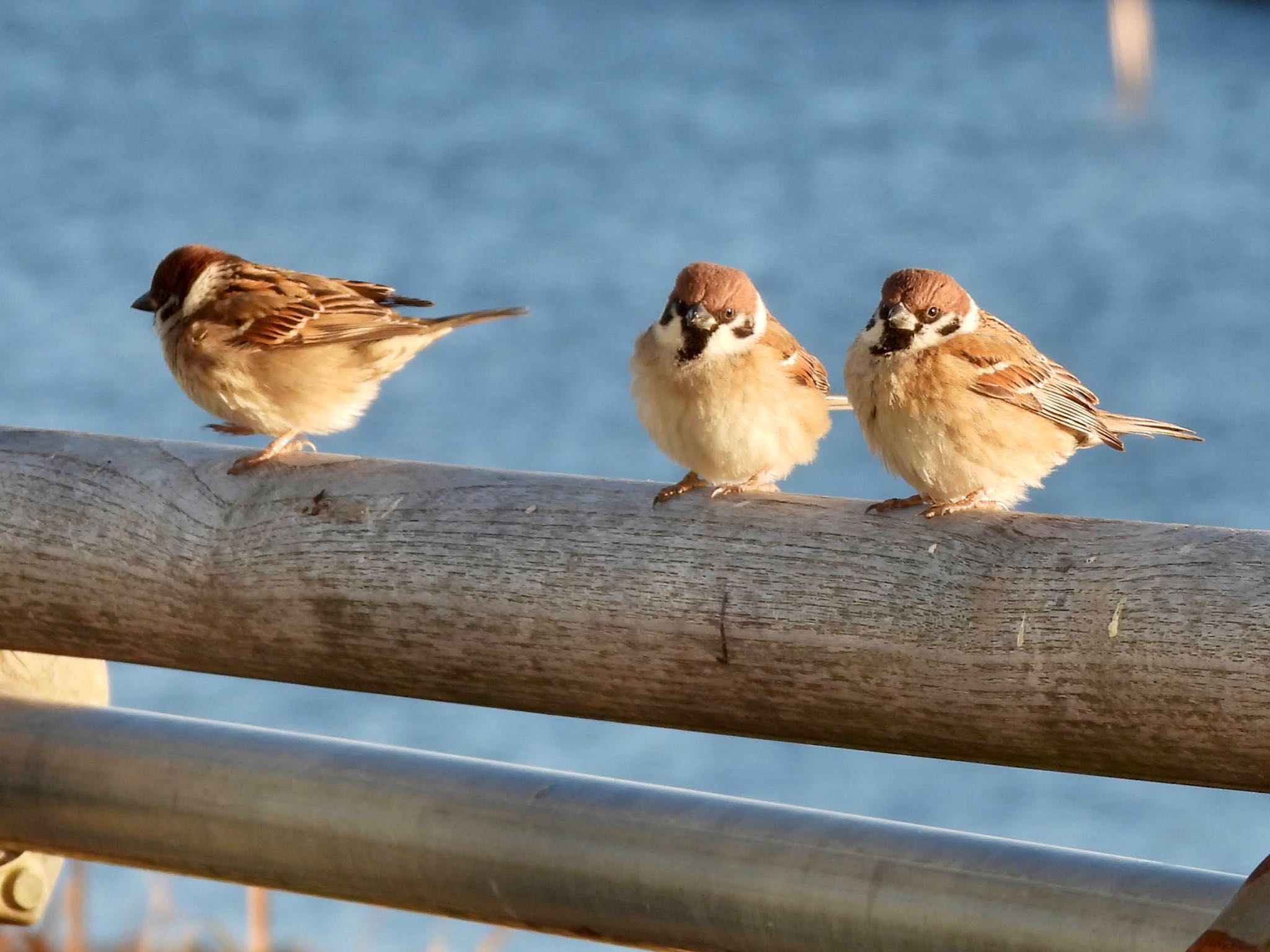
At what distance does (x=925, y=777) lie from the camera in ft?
23.2

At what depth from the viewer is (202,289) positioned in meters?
3.38

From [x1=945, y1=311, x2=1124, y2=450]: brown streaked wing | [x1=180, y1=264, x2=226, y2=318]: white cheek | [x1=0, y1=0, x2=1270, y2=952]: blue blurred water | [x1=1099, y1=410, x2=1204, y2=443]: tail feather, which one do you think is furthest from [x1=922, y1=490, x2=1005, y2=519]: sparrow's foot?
[x1=0, y1=0, x2=1270, y2=952]: blue blurred water

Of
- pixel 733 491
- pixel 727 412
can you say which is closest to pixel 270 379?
pixel 727 412

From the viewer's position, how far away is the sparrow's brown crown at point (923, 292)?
271 cm

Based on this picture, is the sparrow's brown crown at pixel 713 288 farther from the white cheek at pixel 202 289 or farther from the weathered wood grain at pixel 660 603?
the white cheek at pixel 202 289

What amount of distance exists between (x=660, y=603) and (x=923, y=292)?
1.07 metres

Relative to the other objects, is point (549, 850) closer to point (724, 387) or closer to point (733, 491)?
point (733, 491)

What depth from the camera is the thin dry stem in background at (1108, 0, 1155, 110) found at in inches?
62.6

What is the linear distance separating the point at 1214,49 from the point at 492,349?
712cm

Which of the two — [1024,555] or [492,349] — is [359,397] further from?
[492,349]

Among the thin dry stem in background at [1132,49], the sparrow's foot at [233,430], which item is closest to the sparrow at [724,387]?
the sparrow's foot at [233,430]

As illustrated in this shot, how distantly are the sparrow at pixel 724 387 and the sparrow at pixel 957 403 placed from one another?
5.4 inches

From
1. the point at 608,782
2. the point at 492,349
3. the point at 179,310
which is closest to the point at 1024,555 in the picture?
the point at 608,782

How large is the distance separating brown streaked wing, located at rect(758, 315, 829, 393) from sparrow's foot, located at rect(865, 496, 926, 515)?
512 mm
